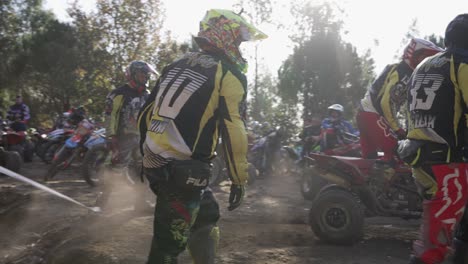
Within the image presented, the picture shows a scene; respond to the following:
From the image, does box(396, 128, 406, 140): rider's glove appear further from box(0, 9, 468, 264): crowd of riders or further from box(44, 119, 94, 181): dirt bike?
box(44, 119, 94, 181): dirt bike

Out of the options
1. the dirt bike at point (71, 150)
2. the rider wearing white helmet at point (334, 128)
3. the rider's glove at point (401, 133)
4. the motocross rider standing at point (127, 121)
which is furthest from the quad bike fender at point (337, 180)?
the dirt bike at point (71, 150)

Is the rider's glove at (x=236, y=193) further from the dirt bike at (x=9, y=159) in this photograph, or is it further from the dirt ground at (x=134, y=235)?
the dirt bike at (x=9, y=159)

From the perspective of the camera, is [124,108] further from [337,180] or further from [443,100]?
[443,100]

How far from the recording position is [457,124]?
3.28 meters

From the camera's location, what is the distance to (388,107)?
5695mm

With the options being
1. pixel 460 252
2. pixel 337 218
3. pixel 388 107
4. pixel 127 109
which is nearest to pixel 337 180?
pixel 337 218

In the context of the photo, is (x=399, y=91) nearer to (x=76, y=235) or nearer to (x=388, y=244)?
(x=388, y=244)

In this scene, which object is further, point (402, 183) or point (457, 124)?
point (402, 183)

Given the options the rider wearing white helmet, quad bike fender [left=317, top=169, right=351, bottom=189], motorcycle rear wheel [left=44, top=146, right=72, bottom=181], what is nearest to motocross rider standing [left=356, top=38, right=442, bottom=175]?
quad bike fender [left=317, top=169, right=351, bottom=189]

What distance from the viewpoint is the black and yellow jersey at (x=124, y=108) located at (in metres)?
7.11

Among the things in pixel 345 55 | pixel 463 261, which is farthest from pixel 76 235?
pixel 345 55

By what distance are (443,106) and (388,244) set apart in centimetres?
253

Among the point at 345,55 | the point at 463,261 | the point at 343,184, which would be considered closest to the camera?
the point at 463,261

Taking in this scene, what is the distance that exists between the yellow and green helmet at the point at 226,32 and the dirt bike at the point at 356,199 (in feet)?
8.59
